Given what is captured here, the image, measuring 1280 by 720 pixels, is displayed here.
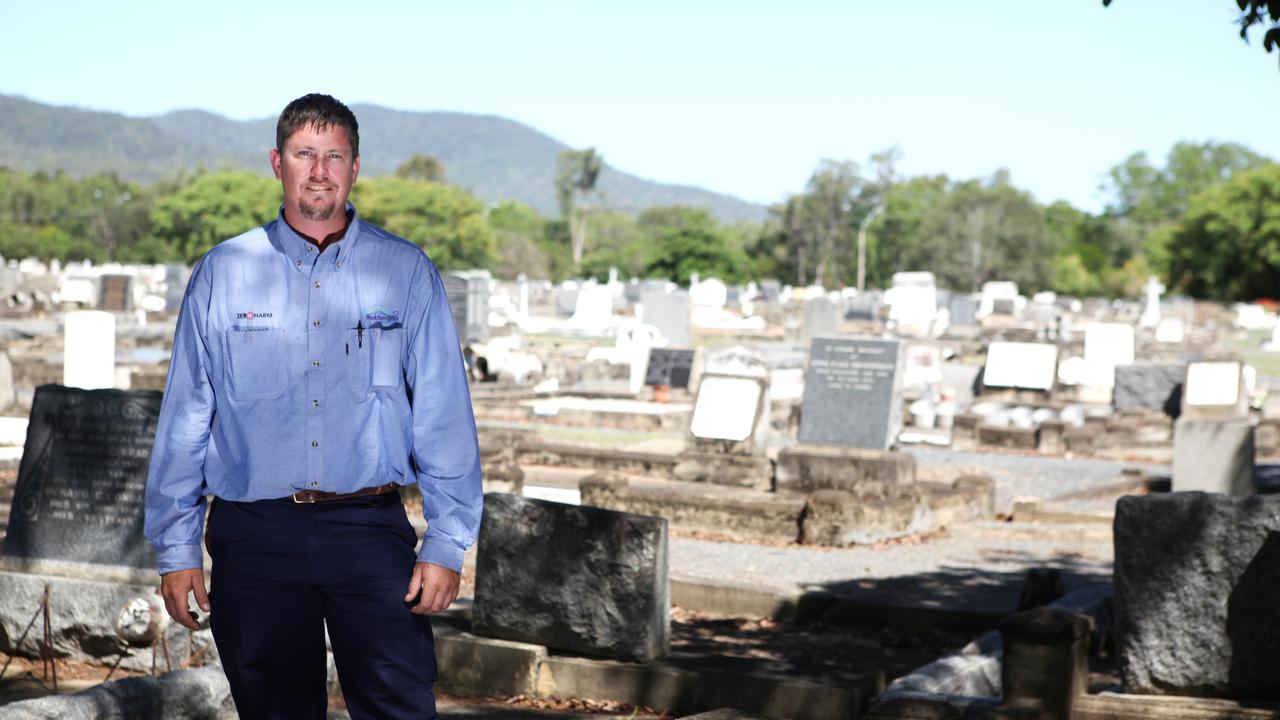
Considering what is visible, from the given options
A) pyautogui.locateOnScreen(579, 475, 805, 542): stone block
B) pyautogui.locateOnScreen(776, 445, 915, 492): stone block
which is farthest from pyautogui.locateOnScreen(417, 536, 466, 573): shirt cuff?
pyautogui.locateOnScreen(776, 445, 915, 492): stone block

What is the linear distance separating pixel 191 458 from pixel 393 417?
46 centimetres

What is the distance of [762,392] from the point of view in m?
14.0

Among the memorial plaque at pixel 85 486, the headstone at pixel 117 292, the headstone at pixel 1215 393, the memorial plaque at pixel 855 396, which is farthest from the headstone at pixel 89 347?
the headstone at pixel 117 292

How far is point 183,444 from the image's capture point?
321cm

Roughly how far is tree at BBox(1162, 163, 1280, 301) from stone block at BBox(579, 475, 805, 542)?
7292 cm

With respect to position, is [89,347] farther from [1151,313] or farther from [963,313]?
[1151,313]

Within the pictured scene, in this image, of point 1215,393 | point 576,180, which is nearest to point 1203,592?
point 1215,393

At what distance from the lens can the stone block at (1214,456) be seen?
12.4 m

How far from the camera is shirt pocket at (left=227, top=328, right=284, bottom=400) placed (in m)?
3.21

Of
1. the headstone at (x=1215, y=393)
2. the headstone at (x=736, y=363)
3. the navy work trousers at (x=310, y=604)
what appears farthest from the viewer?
the headstone at (x=1215, y=393)

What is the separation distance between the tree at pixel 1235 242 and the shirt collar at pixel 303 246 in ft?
267

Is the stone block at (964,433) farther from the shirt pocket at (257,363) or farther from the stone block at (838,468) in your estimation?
Result: the shirt pocket at (257,363)

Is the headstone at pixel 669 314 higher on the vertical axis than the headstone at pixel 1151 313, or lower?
lower

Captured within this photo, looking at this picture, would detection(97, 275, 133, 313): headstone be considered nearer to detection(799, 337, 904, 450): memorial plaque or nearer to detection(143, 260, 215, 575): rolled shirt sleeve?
detection(799, 337, 904, 450): memorial plaque
